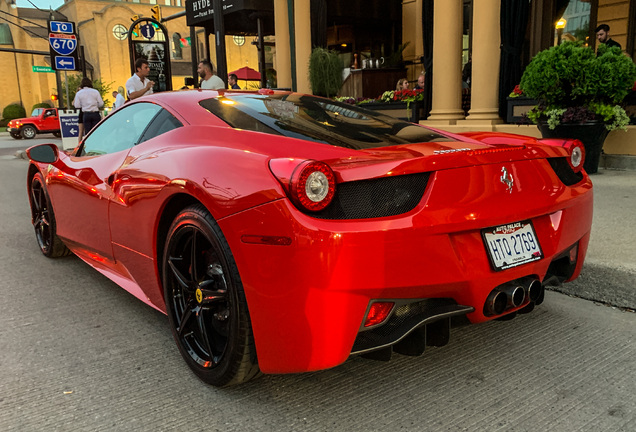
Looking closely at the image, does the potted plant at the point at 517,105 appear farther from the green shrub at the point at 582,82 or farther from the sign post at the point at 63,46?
the sign post at the point at 63,46

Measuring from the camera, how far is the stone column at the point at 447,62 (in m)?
10.6

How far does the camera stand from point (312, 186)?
1.97 metres

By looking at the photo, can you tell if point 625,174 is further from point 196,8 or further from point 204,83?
point 196,8

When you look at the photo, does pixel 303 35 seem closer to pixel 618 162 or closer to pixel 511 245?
pixel 618 162

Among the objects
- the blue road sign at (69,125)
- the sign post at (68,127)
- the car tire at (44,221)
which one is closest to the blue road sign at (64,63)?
the sign post at (68,127)

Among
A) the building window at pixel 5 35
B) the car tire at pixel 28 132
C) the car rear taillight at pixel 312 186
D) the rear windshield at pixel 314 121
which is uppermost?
the building window at pixel 5 35

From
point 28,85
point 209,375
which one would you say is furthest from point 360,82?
point 28,85

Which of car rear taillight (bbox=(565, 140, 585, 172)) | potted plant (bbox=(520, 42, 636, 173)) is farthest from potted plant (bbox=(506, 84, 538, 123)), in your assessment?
car rear taillight (bbox=(565, 140, 585, 172))

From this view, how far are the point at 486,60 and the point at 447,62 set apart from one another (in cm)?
109

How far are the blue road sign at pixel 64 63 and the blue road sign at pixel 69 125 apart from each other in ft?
6.50

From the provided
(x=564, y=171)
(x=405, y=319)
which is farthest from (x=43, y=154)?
(x=564, y=171)

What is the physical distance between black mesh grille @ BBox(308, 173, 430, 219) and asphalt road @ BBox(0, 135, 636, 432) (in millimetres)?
824

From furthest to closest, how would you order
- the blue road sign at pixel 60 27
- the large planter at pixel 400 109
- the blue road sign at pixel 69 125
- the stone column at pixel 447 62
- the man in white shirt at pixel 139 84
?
the blue road sign at pixel 60 27 → the blue road sign at pixel 69 125 → the large planter at pixel 400 109 → the stone column at pixel 447 62 → the man in white shirt at pixel 139 84

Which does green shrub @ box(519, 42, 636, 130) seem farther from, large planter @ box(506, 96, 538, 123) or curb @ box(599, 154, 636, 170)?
large planter @ box(506, 96, 538, 123)
